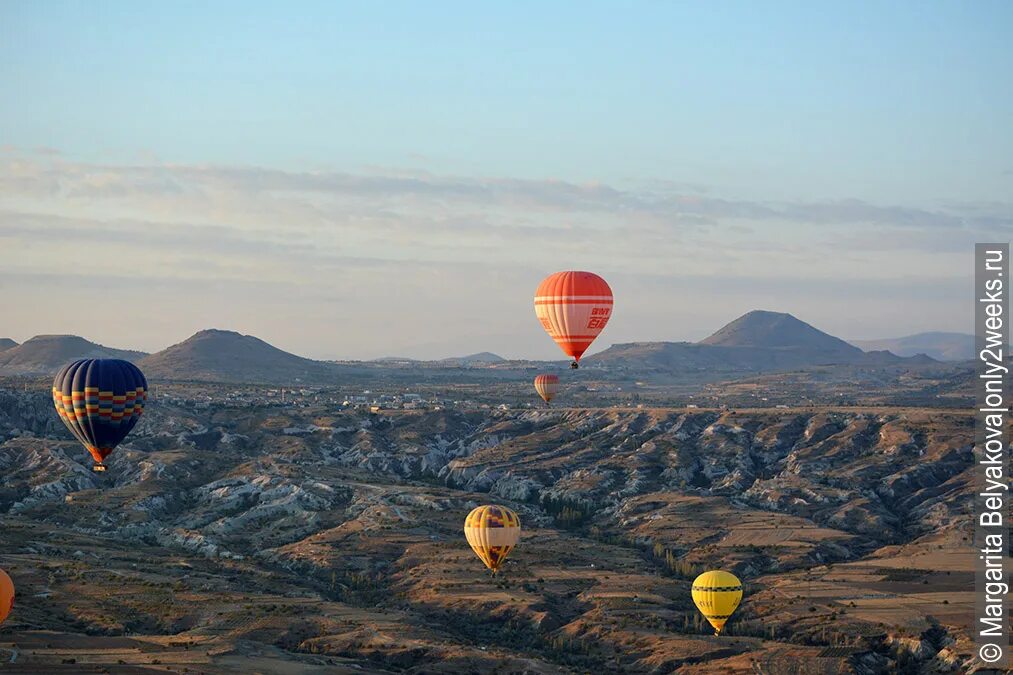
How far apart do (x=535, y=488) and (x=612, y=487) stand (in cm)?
923

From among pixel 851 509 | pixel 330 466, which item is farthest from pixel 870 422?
pixel 330 466

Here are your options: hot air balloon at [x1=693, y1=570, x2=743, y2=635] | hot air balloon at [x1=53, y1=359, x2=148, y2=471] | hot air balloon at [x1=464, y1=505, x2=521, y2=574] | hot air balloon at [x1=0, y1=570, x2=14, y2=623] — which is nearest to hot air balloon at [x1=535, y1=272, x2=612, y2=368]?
hot air balloon at [x1=464, y1=505, x2=521, y2=574]

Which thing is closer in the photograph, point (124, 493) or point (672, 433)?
point (124, 493)

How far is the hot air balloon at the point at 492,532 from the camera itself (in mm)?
113625

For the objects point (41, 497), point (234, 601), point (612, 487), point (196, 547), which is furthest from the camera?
point (612, 487)

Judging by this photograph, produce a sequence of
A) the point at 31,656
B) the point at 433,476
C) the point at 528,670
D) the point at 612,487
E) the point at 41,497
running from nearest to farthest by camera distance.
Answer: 1. the point at 31,656
2. the point at 528,670
3. the point at 41,497
4. the point at 612,487
5. the point at 433,476

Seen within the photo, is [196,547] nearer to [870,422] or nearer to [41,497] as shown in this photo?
[41,497]

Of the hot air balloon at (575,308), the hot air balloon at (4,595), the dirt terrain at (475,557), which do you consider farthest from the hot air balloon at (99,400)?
the hot air balloon at (575,308)

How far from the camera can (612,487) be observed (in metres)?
170

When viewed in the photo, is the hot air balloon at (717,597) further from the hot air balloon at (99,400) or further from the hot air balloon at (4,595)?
the hot air balloon at (4,595)

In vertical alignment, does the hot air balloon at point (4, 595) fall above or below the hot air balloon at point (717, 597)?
above

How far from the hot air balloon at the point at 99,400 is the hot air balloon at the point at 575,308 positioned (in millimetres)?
31909

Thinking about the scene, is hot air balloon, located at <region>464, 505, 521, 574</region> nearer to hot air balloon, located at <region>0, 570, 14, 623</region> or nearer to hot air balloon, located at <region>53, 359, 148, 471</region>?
hot air balloon, located at <region>53, 359, 148, 471</region>

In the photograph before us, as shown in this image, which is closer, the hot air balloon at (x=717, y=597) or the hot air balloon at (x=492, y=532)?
the hot air balloon at (x=717, y=597)
